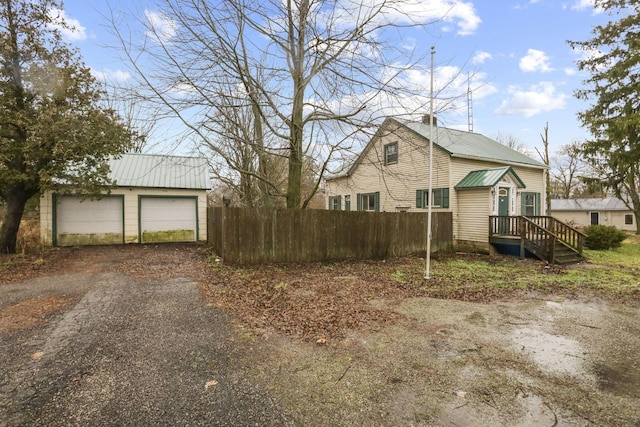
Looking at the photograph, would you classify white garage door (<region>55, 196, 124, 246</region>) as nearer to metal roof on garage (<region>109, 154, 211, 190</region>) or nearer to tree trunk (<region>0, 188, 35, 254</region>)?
metal roof on garage (<region>109, 154, 211, 190</region>)

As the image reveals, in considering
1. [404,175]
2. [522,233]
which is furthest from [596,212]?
[404,175]

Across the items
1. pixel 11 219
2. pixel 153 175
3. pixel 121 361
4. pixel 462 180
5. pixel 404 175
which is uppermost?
pixel 153 175

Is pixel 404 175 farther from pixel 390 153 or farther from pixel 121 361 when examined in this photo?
pixel 121 361

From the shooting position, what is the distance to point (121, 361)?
3.36 meters

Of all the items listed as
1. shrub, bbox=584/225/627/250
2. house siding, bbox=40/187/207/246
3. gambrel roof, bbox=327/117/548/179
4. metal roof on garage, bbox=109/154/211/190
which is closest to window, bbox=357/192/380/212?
gambrel roof, bbox=327/117/548/179

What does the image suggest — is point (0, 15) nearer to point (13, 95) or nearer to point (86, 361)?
point (13, 95)

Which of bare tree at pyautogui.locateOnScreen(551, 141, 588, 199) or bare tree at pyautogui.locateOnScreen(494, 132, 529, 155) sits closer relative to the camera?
bare tree at pyautogui.locateOnScreen(494, 132, 529, 155)

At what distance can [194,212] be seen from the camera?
47.9 feet

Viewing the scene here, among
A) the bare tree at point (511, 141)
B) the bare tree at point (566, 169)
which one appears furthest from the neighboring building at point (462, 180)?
the bare tree at point (566, 169)

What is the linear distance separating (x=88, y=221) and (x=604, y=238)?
22055mm

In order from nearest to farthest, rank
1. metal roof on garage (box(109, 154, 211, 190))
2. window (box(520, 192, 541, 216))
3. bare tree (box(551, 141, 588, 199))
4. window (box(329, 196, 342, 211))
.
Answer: metal roof on garage (box(109, 154, 211, 190)) < window (box(520, 192, 541, 216)) < window (box(329, 196, 342, 211)) < bare tree (box(551, 141, 588, 199))

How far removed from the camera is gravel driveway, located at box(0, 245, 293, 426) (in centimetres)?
250

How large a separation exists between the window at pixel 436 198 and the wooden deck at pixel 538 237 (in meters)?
1.95

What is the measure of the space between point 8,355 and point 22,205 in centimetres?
958
